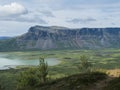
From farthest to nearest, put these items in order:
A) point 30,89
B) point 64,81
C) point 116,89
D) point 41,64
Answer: point 41,64, point 30,89, point 64,81, point 116,89

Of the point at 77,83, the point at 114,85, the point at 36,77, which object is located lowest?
the point at 36,77

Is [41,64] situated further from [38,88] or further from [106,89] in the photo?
[106,89]

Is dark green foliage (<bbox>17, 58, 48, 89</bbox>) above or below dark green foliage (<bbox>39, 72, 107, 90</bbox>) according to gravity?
below

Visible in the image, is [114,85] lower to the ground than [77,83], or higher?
higher

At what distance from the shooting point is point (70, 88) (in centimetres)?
5753

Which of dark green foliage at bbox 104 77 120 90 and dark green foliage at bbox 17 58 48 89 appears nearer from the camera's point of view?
dark green foliage at bbox 104 77 120 90

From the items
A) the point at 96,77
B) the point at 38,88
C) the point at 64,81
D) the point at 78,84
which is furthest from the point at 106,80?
the point at 38,88

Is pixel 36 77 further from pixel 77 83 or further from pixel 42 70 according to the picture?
pixel 77 83

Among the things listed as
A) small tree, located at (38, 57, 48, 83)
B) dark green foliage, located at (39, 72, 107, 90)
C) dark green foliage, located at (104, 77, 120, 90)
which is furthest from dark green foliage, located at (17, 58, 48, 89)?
dark green foliage, located at (104, 77, 120, 90)

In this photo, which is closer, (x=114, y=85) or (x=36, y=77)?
(x=114, y=85)

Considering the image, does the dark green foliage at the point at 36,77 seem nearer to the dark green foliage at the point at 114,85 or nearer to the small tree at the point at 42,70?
the small tree at the point at 42,70

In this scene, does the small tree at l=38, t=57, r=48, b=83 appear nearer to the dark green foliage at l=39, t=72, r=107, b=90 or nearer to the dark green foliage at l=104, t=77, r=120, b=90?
the dark green foliage at l=39, t=72, r=107, b=90

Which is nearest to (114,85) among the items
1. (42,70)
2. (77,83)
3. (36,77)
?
(77,83)

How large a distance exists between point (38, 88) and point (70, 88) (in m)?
11.8
